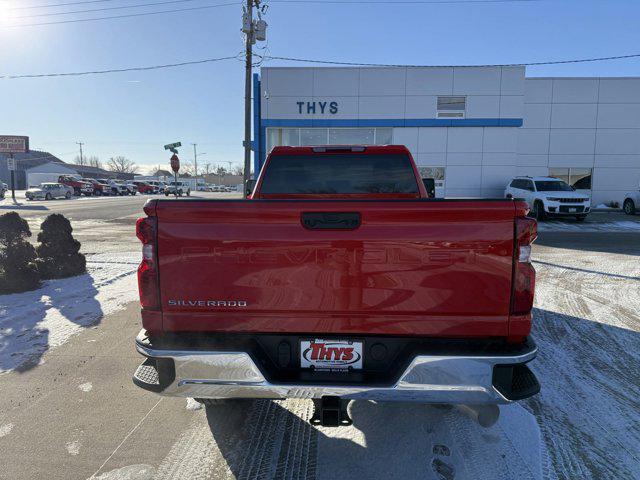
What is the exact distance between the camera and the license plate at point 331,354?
228cm

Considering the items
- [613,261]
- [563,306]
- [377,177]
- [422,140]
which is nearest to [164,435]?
[377,177]

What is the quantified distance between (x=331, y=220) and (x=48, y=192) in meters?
42.8

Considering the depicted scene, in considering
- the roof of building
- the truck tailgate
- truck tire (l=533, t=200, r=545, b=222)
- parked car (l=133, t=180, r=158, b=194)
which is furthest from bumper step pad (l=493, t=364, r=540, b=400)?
the roof of building

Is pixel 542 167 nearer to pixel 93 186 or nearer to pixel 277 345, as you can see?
pixel 277 345

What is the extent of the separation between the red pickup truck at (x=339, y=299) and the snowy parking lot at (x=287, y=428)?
2.07ft

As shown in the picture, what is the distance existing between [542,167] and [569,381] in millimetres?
23826

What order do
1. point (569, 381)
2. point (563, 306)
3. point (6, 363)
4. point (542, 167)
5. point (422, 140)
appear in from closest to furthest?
point (569, 381) < point (6, 363) < point (563, 306) < point (422, 140) < point (542, 167)

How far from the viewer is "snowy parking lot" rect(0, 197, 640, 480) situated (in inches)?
101

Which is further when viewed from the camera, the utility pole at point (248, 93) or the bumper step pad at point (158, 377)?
the utility pole at point (248, 93)

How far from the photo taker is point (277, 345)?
234 cm

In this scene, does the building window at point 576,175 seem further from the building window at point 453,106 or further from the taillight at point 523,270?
the taillight at point 523,270

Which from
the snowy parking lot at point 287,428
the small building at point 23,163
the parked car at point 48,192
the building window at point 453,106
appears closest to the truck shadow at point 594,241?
the snowy parking lot at point 287,428

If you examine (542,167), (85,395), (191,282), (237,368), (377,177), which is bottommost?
(85,395)

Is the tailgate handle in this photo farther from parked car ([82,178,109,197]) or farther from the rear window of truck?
parked car ([82,178,109,197])
